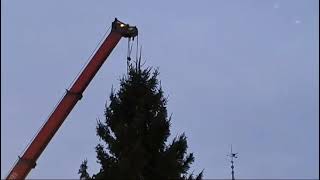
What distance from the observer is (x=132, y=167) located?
16.2 metres

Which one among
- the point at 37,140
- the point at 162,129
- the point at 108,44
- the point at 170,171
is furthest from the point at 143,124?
the point at 108,44

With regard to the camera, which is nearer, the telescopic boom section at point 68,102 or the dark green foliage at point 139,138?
the dark green foliage at point 139,138

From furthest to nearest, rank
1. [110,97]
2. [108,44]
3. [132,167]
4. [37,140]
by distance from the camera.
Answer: [108,44], [37,140], [110,97], [132,167]

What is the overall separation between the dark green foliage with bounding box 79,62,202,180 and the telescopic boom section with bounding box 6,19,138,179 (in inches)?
244

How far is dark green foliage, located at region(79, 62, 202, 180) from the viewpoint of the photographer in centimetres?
1634

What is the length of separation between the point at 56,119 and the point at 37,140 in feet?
4.12

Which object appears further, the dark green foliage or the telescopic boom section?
the telescopic boom section

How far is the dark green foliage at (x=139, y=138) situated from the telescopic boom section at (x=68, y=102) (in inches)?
244

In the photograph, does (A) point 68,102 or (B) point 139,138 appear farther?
(A) point 68,102

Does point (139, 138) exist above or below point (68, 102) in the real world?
below

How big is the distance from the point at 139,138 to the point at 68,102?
8694 millimetres

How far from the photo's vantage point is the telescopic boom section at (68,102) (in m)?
22.9

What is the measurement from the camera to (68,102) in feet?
80.7

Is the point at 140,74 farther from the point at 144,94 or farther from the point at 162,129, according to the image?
the point at 162,129
